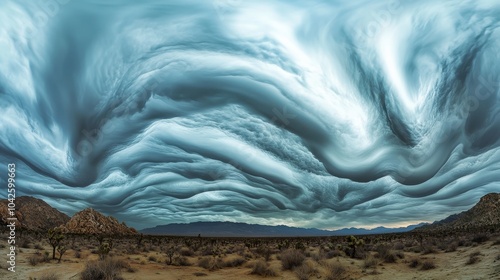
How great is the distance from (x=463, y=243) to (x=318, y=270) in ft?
68.5

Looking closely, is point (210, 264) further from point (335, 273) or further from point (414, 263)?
point (414, 263)

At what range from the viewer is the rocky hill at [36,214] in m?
130

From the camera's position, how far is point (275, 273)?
2317 cm

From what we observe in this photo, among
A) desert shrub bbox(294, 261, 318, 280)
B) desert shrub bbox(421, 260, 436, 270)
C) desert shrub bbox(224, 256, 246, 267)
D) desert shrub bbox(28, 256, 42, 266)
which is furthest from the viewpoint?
desert shrub bbox(224, 256, 246, 267)

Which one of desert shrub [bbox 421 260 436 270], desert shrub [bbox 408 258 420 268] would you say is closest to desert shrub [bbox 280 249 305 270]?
desert shrub [bbox 408 258 420 268]

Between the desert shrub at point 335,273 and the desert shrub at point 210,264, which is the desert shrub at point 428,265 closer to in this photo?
the desert shrub at point 335,273

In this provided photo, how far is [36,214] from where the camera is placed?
14150cm

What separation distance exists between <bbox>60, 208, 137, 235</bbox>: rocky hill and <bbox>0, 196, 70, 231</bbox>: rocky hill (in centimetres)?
1457

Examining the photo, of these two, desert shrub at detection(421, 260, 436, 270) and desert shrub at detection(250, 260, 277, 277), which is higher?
desert shrub at detection(421, 260, 436, 270)

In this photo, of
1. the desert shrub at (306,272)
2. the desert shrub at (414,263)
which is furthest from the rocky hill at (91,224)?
the desert shrub at (414,263)

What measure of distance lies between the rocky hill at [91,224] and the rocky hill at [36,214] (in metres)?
14.6

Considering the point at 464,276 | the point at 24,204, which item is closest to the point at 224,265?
the point at 464,276

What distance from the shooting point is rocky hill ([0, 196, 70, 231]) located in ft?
428

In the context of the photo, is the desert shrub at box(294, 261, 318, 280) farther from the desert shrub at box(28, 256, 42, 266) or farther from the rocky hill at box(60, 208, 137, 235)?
the rocky hill at box(60, 208, 137, 235)
